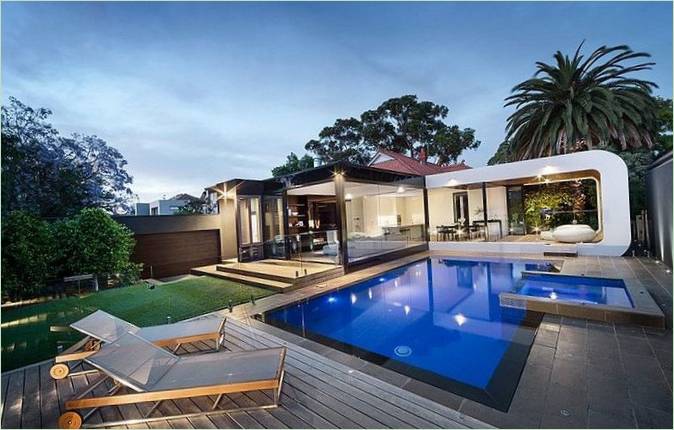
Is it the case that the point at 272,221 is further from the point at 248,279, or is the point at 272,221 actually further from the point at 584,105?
the point at 584,105

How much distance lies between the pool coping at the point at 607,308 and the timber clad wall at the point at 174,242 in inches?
418

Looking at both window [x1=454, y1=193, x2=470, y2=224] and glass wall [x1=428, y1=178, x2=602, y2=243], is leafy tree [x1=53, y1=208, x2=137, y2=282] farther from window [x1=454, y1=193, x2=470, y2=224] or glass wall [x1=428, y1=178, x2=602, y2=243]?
window [x1=454, y1=193, x2=470, y2=224]

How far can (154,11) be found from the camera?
5012mm

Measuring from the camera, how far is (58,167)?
478 inches

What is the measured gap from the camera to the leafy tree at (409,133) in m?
29.3

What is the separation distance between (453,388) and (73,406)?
353cm

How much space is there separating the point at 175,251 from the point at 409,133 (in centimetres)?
2388

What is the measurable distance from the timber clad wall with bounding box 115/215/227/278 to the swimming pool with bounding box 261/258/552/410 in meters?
7.08

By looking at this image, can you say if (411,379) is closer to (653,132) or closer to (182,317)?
(182,317)

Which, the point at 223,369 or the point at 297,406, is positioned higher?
the point at 223,369

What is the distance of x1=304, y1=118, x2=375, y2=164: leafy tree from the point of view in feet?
98.3

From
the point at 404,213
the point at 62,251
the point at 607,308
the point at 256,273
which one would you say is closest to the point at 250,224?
the point at 256,273

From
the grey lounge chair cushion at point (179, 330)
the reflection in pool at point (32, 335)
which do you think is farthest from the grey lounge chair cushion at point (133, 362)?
the reflection in pool at point (32, 335)

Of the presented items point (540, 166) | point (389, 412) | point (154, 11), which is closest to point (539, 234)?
point (540, 166)
